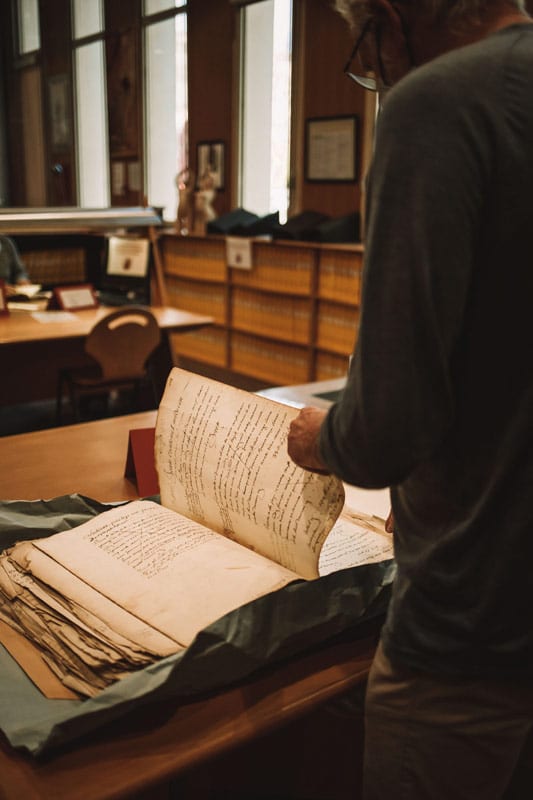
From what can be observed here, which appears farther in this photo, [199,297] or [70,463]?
[199,297]

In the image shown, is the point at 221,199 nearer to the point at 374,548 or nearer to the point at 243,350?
the point at 243,350

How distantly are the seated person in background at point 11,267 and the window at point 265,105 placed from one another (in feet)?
7.65

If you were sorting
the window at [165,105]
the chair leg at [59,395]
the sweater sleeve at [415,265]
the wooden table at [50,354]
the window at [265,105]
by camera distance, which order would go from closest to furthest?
the sweater sleeve at [415,265] → the wooden table at [50,354] → the chair leg at [59,395] → the window at [265,105] → the window at [165,105]

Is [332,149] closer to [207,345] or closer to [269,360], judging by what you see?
[269,360]

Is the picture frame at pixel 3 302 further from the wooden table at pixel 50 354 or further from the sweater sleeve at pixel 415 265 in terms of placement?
the sweater sleeve at pixel 415 265

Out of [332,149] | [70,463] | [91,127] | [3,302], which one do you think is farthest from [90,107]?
[70,463]

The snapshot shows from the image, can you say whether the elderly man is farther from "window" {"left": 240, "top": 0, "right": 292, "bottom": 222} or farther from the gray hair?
"window" {"left": 240, "top": 0, "right": 292, "bottom": 222}

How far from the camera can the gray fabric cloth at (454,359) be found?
59 centimetres

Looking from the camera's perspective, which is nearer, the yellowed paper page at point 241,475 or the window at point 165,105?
the yellowed paper page at point 241,475

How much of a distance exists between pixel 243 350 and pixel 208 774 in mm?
4954

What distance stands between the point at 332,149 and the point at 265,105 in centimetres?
99

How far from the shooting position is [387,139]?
0.60 meters

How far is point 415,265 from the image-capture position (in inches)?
23.4

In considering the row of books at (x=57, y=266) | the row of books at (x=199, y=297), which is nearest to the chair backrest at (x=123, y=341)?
the row of books at (x=57, y=266)
